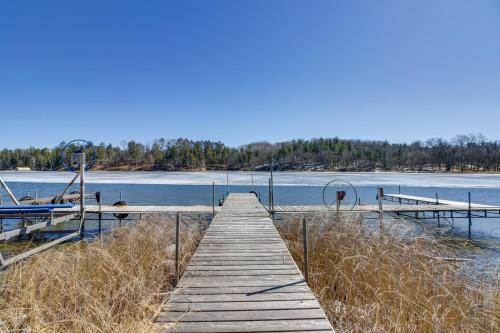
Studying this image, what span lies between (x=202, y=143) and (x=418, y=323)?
281 ft

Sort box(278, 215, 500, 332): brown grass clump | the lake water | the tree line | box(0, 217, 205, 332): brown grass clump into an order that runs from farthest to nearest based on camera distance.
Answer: the tree line, the lake water, box(278, 215, 500, 332): brown grass clump, box(0, 217, 205, 332): brown grass clump

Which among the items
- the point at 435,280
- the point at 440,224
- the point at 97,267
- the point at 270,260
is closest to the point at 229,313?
the point at 270,260

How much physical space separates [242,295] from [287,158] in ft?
252

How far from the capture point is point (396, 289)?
11.8 feet

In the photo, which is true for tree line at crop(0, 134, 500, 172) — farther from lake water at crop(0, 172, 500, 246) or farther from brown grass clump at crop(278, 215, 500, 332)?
brown grass clump at crop(278, 215, 500, 332)

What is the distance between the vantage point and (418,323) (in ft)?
10.9

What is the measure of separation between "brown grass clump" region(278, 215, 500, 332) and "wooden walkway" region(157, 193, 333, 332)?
1.55 ft

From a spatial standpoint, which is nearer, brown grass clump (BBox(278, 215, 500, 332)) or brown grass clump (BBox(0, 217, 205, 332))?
brown grass clump (BBox(0, 217, 205, 332))

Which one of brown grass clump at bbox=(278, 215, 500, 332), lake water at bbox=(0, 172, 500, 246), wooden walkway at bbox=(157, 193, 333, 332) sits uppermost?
wooden walkway at bbox=(157, 193, 333, 332)

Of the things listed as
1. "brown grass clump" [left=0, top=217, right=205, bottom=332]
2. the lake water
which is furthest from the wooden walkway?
the lake water

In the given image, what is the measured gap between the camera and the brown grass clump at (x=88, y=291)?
2.58 metres

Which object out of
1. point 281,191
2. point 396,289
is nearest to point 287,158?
point 281,191

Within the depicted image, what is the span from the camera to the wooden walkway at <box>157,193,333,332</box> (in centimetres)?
262

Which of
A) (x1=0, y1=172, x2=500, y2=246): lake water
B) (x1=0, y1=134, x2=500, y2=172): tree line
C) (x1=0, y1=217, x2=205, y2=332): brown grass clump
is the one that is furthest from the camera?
(x1=0, y1=134, x2=500, y2=172): tree line
